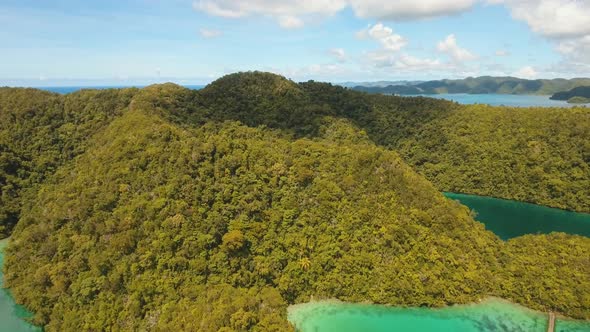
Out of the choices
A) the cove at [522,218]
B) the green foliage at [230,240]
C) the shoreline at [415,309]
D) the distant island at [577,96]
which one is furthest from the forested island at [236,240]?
the distant island at [577,96]

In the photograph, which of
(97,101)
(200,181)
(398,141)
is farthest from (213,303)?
(398,141)

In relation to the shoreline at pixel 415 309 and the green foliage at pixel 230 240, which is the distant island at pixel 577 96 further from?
the shoreline at pixel 415 309

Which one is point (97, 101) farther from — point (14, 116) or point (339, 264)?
point (339, 264)

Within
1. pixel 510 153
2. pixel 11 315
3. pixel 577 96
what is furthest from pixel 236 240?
pixel 577 96

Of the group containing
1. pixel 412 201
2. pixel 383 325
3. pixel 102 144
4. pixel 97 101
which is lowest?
pixel 383 325

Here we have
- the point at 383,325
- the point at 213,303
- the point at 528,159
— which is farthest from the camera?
the point at 528,159

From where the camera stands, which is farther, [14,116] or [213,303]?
[14,116]

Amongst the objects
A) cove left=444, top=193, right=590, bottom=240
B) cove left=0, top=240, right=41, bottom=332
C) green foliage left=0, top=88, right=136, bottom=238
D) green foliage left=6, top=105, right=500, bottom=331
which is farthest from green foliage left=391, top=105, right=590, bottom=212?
cove left=0, top=240, right=41, bottom=332
